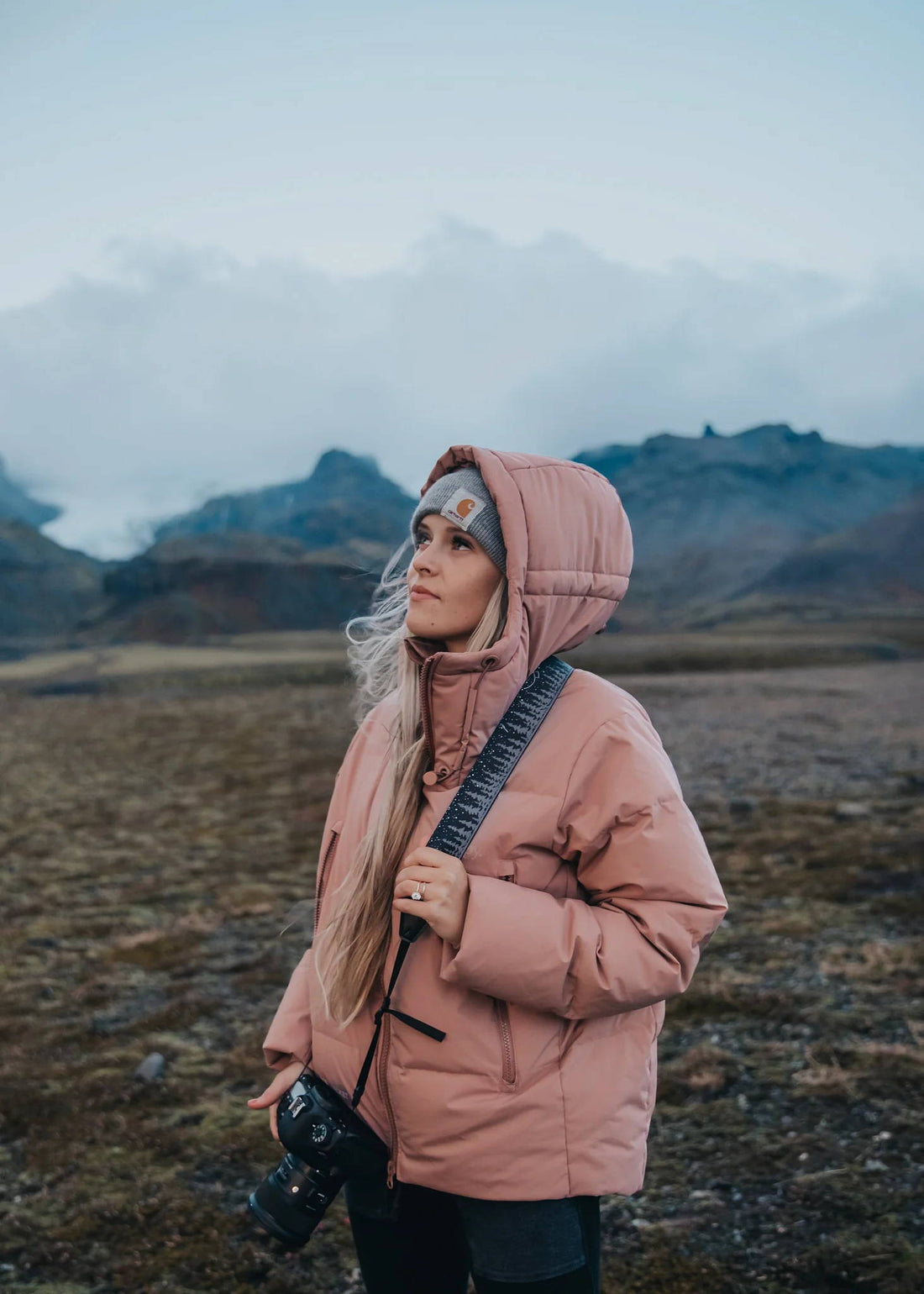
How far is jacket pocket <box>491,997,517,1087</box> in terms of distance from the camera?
6.40 ft

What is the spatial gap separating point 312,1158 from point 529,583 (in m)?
1.40

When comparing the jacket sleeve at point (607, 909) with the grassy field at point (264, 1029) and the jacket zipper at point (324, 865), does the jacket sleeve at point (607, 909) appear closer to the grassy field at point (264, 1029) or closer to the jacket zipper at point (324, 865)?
the jacket zipper at point (324, 865)

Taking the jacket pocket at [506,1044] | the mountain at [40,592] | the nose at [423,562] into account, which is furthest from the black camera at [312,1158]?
the mountain at [40,592]

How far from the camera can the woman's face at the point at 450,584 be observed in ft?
6.98

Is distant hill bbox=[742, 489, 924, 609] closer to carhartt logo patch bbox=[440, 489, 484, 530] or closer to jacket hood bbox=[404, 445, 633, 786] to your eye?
jacket hood bbox=[404, 445, 633, 786]

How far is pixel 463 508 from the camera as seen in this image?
6.93ft

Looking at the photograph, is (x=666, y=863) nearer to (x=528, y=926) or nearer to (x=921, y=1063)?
(x=528, y=926)

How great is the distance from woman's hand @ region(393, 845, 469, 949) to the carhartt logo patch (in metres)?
0.74

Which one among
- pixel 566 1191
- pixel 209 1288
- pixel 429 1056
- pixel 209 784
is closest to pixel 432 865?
pixel 429 1056

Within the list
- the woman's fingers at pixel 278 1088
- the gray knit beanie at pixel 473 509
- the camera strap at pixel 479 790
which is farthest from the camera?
the woman's fingers at pixel 278 1088

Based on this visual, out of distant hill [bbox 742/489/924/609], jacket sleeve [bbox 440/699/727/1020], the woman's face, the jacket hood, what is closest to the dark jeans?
jacket sleeve [bbox 440/699/727/1020]

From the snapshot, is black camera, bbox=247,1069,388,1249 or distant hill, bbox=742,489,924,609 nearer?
black camera, bbox=247,1069,388,1249

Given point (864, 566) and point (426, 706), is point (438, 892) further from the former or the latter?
point (864, 566)

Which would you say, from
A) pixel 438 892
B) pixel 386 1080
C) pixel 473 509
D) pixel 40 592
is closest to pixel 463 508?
pixel 473 509
